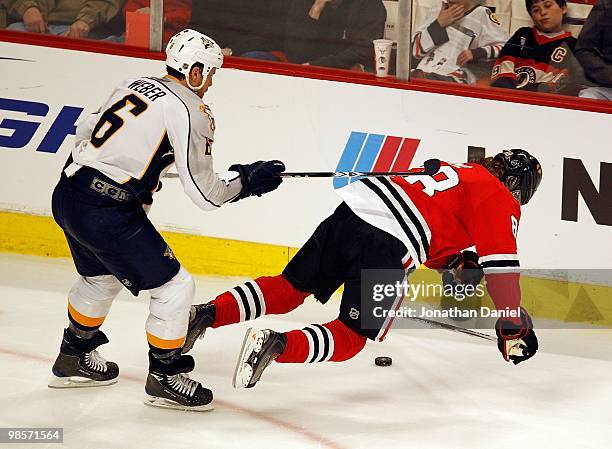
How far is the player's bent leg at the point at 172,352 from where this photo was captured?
11.1 ft

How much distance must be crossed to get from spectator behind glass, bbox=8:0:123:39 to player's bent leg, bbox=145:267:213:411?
193cm

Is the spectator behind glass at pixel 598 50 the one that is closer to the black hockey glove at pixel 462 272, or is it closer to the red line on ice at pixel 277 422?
the black hockey glove at pixel 462 272

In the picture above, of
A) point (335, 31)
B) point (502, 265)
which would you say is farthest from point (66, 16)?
point (502, 265)

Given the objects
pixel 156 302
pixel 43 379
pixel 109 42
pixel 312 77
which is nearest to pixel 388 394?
pixel 156 302

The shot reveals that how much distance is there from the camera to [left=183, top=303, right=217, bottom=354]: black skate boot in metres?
3.70

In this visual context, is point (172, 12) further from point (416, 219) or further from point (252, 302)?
point (416, 219)

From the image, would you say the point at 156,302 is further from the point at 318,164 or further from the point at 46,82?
the point at 46,82

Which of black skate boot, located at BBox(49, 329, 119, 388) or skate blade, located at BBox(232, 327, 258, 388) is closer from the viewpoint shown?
skate blade, located at BBox(232, 327, 258, 388)

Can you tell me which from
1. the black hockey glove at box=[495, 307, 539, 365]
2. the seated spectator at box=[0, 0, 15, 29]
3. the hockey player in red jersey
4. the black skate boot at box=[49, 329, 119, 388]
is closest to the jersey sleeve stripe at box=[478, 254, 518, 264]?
the hockey player in red jersey

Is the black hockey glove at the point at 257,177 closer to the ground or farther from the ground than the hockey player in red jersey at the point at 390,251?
farther from the ground

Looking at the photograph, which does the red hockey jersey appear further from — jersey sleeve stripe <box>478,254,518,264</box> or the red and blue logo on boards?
the red and blue logo on boards

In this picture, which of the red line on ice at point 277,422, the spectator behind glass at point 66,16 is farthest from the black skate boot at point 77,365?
the spectator behind glass at point 66,16

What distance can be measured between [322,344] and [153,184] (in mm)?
679

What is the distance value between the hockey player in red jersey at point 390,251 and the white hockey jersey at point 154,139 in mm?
443
